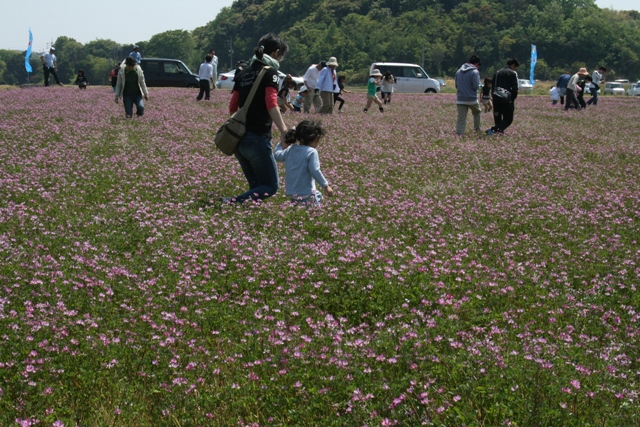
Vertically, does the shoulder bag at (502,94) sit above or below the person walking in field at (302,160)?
above

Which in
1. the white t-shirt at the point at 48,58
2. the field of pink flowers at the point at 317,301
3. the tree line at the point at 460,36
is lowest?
the field of pink flowers at the point at 317,301

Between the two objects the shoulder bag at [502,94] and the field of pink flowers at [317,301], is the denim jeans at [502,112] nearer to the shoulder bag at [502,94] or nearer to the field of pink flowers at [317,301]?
the shoulder bag at [502,94]

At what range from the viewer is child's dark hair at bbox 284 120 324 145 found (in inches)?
362

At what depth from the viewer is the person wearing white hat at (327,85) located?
2308 cm

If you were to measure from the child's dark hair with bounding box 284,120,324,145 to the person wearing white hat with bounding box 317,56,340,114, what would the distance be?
46.3 ft

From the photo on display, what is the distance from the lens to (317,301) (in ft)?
20.0

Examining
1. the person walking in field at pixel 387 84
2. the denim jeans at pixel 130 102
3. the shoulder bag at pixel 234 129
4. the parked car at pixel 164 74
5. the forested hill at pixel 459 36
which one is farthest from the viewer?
the forested hill at pixel 459 36

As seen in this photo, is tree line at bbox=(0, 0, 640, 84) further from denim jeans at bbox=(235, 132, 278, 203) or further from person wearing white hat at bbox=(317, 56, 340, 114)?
denim jeans at bbox=(235, 132, 278, 203)

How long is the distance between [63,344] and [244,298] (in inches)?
61.2

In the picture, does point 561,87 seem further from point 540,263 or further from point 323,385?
point 323,385

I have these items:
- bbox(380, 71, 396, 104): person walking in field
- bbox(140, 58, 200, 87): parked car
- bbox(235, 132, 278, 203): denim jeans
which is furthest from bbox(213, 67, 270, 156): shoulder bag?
bbox(140, 58, 200, 87): parked car

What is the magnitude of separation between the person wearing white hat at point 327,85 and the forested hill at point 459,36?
352 feet

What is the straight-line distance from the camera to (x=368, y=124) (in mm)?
20875

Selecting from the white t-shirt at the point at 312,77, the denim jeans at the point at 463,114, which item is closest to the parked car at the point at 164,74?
the white t-shirt at the point at 312,77
